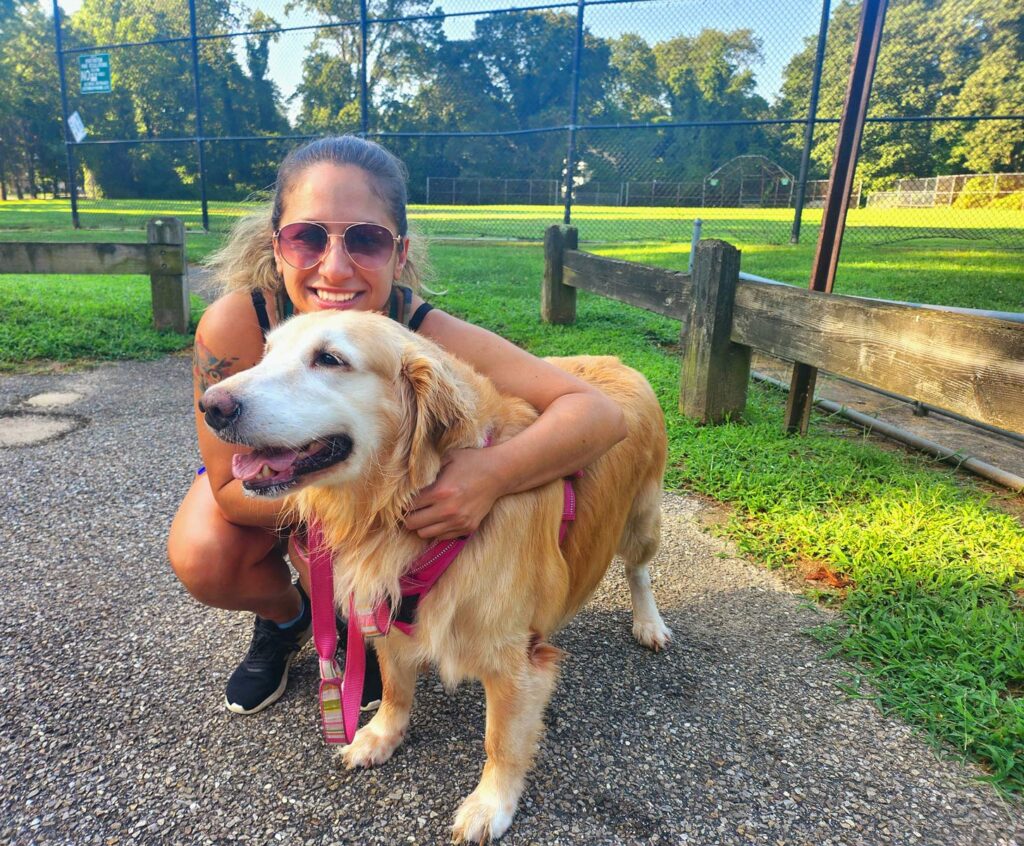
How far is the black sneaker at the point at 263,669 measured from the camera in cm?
218

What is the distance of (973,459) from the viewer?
152 inches

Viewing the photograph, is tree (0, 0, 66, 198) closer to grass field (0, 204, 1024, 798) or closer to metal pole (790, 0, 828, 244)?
grass field (0, 204, 1024, 798)

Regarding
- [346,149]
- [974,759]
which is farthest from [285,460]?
[974,759]

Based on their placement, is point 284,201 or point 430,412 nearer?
point 430,412

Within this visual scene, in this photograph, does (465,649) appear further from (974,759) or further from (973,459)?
(973,459)

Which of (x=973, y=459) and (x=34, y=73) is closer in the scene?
(x=973, y=459)

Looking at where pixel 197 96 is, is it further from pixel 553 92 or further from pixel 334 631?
pixel 334 631

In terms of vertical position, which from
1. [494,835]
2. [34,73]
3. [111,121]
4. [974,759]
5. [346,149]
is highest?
[34,73]

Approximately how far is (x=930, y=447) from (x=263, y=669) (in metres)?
3.92

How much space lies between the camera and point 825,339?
367cm

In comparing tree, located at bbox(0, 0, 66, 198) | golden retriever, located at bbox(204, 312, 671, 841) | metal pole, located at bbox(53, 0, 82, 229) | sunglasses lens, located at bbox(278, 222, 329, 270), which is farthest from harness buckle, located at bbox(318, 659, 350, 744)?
tree, located at bbox(0, 0, 66, 198)

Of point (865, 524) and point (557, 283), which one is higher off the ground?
point (557, 283)

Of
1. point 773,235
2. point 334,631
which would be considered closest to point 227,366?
point 334,631

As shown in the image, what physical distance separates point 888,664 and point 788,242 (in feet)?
40.5
